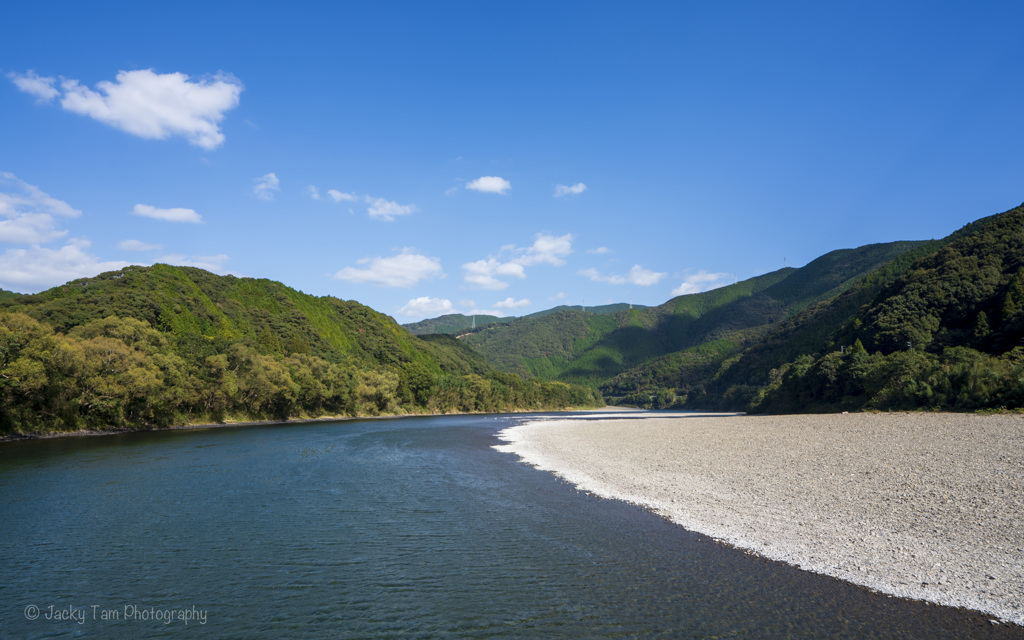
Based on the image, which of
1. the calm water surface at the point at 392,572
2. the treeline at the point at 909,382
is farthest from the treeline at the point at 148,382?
the treeline at the point at 909,382

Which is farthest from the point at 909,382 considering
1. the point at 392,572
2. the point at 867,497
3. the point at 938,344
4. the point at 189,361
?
the point at 189,361

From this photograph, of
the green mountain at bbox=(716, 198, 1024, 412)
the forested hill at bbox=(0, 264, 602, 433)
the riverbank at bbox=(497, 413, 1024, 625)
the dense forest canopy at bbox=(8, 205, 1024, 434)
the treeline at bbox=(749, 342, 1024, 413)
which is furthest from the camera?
the forested hill at bbox=(0, 264, 602, 433)

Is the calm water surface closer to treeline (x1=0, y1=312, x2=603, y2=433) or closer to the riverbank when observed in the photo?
the riverbank

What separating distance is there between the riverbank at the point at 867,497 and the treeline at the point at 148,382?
44605mm

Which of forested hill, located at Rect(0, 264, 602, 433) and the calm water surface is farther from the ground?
forested hill, located at Rect(0, 264, 602, 433)

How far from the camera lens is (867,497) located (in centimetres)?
1694

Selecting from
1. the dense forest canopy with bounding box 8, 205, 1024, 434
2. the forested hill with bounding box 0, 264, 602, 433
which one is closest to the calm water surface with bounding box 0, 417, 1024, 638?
the forested hill with bounding box 0, 264, 602, 433

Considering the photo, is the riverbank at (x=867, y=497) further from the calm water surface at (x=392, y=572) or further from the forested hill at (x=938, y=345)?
the forested hill at (x=938, y=345)

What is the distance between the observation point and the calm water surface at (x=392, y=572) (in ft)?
30.7

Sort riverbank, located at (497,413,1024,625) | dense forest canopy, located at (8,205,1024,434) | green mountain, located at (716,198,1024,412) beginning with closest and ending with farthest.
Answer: riverbank, located at (497,413,1024,625) < green mountain, located at (716,198,1024,412) < dense forest canopy, located at (8,205,1024,434)

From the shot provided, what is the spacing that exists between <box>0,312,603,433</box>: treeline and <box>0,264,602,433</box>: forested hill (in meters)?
0.15

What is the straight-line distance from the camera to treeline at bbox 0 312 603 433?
148 feet

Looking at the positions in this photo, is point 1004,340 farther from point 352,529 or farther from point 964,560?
point 352,529

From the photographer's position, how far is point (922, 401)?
4816 centimetres
